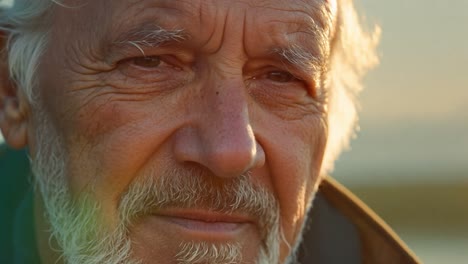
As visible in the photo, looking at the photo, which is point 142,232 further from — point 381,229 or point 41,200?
point 381,229

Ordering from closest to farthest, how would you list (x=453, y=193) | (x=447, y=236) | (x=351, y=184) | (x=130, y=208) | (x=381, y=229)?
(x=130, y=208) < (x=381, y=229) < (x=447, y=236) < (x=351, y=184) < (x=453, y=193)

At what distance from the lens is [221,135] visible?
12.6ft

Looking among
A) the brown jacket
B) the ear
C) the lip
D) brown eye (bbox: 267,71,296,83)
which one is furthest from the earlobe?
the brown jacket

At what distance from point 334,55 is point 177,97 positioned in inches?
31.9

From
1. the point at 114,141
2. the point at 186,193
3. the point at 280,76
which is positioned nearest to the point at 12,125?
the point at 114,141

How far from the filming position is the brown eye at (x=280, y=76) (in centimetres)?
418

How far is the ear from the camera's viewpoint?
4348 millimetres

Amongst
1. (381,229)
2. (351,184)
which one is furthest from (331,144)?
(351,184)

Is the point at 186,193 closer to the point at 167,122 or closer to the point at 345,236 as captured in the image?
the point at 167,122

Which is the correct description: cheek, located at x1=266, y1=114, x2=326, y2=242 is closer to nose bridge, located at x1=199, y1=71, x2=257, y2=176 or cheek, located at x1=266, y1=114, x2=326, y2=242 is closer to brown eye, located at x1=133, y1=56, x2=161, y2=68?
nose bridge, located at x1=199, y1=71, x2=257, y2=176

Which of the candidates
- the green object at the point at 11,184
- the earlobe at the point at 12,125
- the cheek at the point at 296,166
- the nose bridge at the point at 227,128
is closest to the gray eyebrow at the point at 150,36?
the nose bridge at the point at 227,128

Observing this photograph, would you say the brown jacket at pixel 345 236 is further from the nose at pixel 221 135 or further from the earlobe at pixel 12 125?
the earlobe at pixel 12 125

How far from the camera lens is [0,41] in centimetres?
445

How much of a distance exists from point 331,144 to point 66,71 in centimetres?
130
